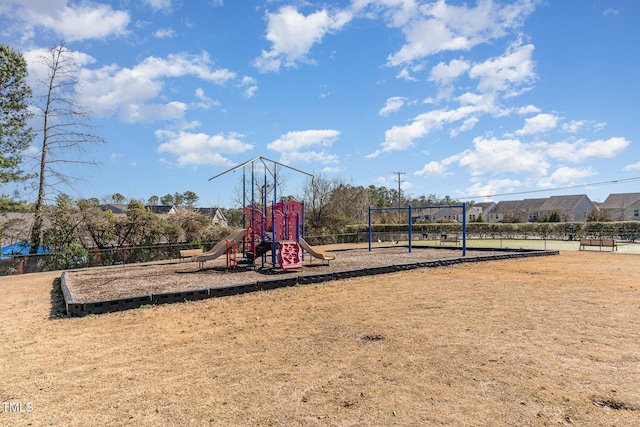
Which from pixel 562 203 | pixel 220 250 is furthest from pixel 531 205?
pixel 220 250

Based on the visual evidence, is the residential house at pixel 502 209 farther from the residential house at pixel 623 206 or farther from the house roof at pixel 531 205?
the residential house at pixel 623 206

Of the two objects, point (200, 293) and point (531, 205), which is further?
point (531, 205)

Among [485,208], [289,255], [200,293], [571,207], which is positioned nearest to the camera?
[200,293]

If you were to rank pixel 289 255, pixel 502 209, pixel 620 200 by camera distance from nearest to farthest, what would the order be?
pixel 289 255 < pixel 620 200 < pixel 502 209

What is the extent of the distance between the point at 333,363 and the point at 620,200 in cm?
8542

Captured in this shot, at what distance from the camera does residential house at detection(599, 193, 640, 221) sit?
63.2 metres

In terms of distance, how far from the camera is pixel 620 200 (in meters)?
69.2

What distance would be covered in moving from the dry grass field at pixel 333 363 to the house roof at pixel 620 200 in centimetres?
7578

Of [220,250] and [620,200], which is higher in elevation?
[620,200]

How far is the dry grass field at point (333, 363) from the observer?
3229mm

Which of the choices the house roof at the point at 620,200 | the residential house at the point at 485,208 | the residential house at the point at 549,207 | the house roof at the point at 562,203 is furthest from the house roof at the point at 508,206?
the house roof at the point at 620,200

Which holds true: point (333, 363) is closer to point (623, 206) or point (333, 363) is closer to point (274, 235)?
point (274, 235)

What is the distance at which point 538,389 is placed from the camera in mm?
3604

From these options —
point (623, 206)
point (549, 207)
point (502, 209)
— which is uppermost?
point (502, 209)
